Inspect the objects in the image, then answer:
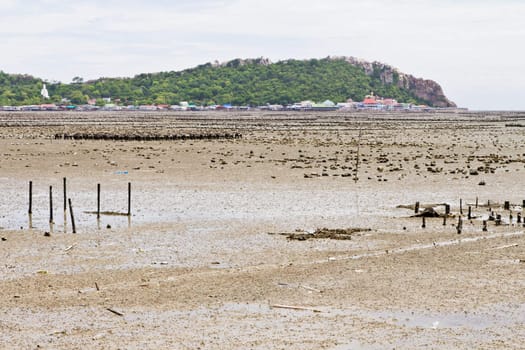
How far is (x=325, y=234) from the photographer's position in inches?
914

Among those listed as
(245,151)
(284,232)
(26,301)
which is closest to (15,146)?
(245,151)

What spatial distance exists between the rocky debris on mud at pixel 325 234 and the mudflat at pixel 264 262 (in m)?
0.09

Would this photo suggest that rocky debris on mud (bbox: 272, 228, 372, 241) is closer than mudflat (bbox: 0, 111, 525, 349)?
No

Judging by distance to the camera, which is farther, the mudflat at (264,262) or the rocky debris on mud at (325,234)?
the rocky debris on mud at (325,234)

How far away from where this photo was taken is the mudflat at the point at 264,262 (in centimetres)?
1379

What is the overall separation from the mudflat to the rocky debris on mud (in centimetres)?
9

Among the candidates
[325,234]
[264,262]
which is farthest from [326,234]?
[264,262]

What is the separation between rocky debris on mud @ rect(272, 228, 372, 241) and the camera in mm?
22820

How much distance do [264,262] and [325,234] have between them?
4076 mm

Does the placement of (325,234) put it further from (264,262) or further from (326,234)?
(264,262)

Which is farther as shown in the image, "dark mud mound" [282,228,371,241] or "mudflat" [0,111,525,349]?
"dark mud mound" [282,228,371,241]

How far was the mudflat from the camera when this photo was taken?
13.8 meters

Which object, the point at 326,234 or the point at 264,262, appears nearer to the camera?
the point at 264,262

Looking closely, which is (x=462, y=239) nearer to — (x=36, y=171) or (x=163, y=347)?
(x=163, y=347)
